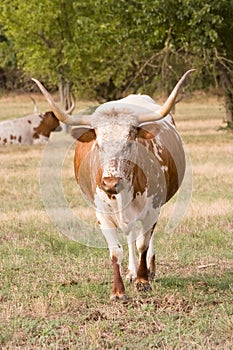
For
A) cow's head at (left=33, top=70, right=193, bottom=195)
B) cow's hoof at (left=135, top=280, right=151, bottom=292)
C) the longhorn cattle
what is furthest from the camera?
cow's hoof at (left=135, top=280, right=151, bottom=292)

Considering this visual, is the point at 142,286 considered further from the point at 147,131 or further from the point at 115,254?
the point at 147,131

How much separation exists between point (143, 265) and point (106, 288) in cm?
40

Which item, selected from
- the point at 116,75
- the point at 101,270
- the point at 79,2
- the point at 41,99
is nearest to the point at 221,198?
the point at 101,270

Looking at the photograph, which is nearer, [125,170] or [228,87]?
[125,170]

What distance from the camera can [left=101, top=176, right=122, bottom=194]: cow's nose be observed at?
19.5 ft

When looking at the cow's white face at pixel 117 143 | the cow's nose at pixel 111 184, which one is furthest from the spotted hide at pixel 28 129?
the cow's nose at pixel 111 184

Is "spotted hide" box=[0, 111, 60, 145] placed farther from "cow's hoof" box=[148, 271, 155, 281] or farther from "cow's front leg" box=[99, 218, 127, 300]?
"cow's front leg" box=[99, 218, 127, 300]

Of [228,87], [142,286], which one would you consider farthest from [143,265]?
[228,87]

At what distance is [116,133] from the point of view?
20.4 ft

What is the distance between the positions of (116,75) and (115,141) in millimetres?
25459

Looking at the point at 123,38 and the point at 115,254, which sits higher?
the point at 115,254

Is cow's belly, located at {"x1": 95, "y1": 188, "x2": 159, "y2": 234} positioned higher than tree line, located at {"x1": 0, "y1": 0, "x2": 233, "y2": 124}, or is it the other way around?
cow's belly, located at {"x1": 95, "y1": 188, "x2": 159, "y2": 234}

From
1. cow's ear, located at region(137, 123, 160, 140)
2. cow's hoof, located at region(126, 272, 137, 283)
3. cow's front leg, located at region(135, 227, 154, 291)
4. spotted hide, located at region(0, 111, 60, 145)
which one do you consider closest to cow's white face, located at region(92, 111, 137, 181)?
cow's ear, located at region(137, 123, 160, 140)

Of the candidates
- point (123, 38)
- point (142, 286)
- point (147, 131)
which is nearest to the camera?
point (147, 131)
